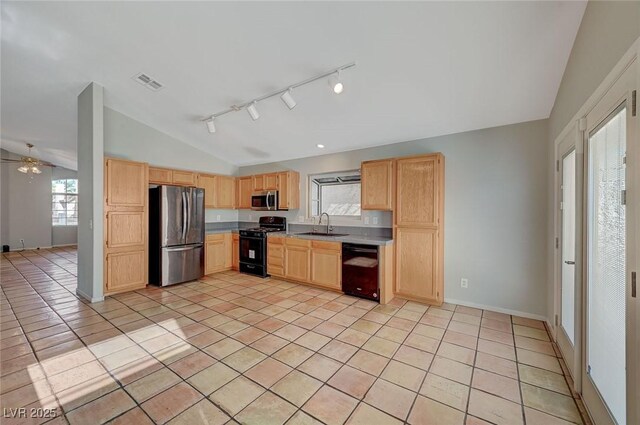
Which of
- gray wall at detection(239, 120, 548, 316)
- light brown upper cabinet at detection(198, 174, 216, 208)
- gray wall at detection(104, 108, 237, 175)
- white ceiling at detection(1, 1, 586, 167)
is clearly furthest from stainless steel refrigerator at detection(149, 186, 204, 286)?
gray wall at detection(239, 120, 548, 316)

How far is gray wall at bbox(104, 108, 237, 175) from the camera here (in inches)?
165

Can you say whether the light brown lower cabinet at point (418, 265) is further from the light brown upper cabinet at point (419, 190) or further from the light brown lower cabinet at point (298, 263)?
the light brown lower cabinet at point (298, 263)

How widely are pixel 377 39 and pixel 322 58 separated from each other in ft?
1.84

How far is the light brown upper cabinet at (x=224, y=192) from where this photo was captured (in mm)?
5543

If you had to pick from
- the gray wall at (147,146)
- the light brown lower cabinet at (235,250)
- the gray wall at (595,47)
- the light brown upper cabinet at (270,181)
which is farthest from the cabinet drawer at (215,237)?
the gray wall at (595,47)

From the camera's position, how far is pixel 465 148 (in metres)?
3.43

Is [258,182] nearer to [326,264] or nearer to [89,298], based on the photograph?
[326,264]

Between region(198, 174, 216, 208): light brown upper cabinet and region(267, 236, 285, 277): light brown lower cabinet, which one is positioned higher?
region(198, 174, 216, 208): light brown upper cabinet

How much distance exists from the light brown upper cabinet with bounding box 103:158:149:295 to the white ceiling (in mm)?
1104

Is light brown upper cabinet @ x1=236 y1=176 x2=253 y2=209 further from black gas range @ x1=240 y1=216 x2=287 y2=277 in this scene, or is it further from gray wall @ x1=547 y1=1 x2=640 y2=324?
gray wall @ x1=547 y1=1 x2=640 y2=324

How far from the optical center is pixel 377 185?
3.87m

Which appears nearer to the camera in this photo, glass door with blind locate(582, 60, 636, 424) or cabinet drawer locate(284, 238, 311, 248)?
glass door with blind locate(582, 60, 636, 424)

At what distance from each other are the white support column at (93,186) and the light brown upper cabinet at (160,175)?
2.99 ft

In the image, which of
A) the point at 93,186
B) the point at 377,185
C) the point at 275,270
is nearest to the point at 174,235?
the point at 93,186
